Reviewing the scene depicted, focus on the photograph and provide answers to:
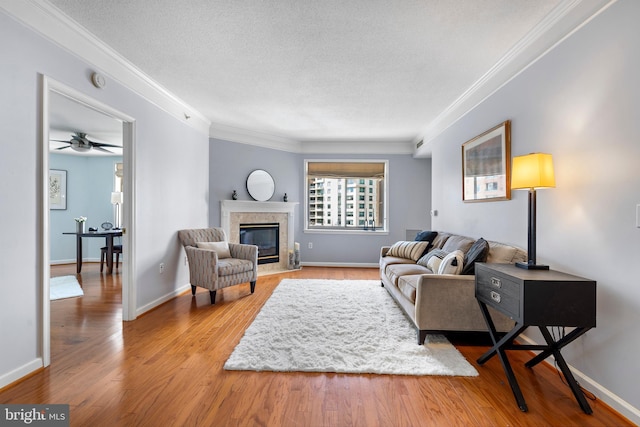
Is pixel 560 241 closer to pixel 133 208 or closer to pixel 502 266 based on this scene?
pixel 502 266

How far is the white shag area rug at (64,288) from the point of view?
3.99m

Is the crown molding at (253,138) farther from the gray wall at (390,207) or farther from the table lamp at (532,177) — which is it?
the table lamp at (532,177)

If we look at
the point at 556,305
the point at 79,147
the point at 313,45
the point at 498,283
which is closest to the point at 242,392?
the point at 498,283

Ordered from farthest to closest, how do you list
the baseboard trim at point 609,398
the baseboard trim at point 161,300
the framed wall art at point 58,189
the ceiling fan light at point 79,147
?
the framed wall art at point 58,189 < the ceiling fan light at point 79,147 < the baseboard trim at point 161,300 < the baseboard trim at point 609,398

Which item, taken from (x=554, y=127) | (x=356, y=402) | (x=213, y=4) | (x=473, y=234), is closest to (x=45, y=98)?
(x=213, y=4)

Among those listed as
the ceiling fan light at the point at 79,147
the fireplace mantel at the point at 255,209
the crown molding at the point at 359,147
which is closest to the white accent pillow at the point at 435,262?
the fireplace mantel at the point at 255,209

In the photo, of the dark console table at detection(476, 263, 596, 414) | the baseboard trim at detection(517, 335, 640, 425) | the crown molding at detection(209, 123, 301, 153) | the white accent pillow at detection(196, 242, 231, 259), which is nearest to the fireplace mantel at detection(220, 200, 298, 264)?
the white accent pillow at detection(196, 242, 231, 259)

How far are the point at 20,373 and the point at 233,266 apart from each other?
7.01 feet

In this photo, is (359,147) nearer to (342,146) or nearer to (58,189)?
(342,146)

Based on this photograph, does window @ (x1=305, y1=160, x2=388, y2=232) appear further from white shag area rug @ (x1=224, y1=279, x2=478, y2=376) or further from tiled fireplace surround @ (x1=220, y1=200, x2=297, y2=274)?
white shag area rug @ (x1=224, y1=279, x2=478, y2=376)

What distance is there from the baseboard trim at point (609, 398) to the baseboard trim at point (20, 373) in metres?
3.67

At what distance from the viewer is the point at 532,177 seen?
6.85ft

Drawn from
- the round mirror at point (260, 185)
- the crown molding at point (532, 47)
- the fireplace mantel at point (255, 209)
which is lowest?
the fireplace mantel at point (255, 209)

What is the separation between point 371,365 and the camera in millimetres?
2232
